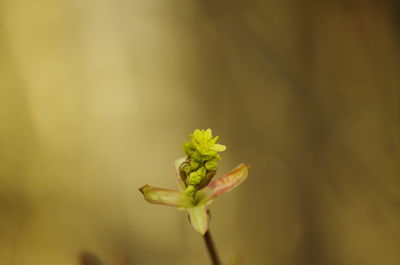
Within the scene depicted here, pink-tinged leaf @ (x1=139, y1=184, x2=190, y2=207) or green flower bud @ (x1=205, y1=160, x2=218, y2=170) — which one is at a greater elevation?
green flower bud @ (x1=205, y1=160, x2=218, y2=170)

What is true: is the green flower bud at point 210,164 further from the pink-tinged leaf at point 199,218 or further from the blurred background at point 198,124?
the blurred background at point 198,124

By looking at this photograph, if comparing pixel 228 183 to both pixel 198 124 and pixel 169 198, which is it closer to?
pixel 169 198

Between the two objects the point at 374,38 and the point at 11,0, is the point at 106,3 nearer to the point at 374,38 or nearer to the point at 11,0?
the point at 11,0

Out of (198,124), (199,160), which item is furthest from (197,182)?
(198,124)

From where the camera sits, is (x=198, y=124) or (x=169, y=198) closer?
(x=169, y=198)

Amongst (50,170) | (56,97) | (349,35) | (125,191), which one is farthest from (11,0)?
(349,35)

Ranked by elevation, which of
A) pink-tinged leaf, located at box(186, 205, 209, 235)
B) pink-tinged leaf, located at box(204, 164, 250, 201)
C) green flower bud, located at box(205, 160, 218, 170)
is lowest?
pink-tinged leaf, located at box(186, 205, 209, 235)

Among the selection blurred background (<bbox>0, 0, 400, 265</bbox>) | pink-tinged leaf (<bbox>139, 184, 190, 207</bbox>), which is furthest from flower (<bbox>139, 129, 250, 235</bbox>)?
blurred background (<bbox>0, 0, 400, 265</bbox>)

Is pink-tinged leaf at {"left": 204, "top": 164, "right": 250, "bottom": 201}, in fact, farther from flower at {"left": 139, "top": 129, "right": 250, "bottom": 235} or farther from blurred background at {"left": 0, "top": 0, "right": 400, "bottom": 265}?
blurred background at {"left": 0, "top": 0, "right": 400, "bottom": 265}
